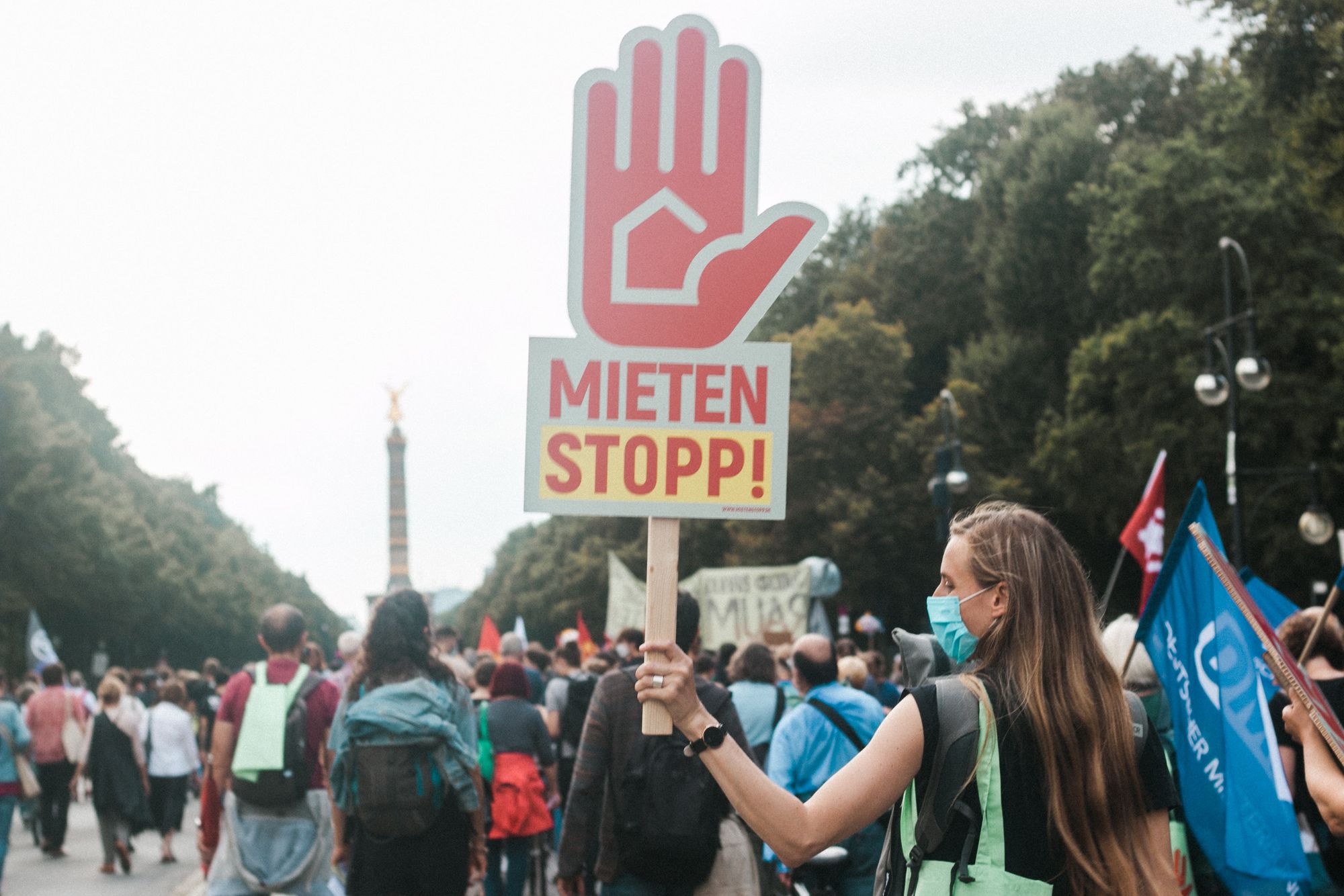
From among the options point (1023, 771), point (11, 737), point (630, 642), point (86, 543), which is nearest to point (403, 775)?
point (1023, 771)

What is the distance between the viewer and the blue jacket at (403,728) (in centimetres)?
586

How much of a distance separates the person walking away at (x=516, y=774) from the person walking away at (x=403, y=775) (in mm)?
3294

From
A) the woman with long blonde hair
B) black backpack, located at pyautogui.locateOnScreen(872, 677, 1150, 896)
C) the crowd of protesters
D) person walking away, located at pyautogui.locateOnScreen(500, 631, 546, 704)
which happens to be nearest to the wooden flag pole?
the crowd of protesters

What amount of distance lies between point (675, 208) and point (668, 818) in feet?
9.53

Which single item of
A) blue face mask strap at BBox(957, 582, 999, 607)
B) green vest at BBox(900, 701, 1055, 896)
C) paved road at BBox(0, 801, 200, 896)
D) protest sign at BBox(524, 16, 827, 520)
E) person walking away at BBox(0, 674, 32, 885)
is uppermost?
protest sign at BBox(524, 16, 827, 520)

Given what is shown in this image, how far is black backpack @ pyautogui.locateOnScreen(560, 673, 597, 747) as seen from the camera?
11.1 metres

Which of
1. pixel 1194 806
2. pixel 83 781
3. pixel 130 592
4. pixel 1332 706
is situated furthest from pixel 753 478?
pixel 130 592

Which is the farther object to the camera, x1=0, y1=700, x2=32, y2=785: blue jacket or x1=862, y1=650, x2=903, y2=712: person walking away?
x1=862, y1=650, x2=903, y2=712: person walking away

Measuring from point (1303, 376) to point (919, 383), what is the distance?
2006cm

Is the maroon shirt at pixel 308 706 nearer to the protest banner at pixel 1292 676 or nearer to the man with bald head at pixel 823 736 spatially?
the man with bald head at pixel 823 736

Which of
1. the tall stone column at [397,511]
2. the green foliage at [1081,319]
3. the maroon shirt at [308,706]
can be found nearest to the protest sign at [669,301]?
the maroon shirt at [308,706]

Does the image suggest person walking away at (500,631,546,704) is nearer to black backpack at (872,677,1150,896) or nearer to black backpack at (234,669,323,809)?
black backpack at (234,669,323,809)

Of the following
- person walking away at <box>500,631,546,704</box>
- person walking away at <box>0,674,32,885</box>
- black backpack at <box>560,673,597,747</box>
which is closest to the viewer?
person walking away at <box>0,674,32,885</box>

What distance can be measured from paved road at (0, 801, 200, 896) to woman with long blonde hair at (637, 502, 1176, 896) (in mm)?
10705
